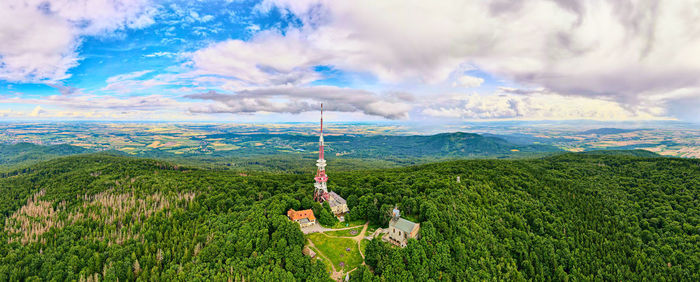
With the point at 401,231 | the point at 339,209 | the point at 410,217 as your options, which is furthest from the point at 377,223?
the point at 339,209

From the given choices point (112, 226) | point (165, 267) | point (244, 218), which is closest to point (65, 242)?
point (112, 226)

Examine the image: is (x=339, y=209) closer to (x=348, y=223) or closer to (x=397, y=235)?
(x=348, y=223)

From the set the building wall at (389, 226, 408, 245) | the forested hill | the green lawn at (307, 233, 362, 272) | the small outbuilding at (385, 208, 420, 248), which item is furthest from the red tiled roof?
the building wall at (389, 226, 408, 245)

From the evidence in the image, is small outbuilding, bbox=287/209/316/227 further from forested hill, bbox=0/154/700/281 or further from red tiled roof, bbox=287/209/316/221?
forested hill, bbox=0/154/700/281

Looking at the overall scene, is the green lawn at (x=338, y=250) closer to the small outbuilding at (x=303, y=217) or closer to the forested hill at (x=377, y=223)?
the forested hill at (x=377, y=223)

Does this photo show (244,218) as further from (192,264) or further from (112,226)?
(112,226)

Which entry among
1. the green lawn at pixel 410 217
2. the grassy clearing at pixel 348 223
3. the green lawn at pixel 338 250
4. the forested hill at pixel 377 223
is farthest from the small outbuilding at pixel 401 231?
the grassy clearing at pixel 348 223
